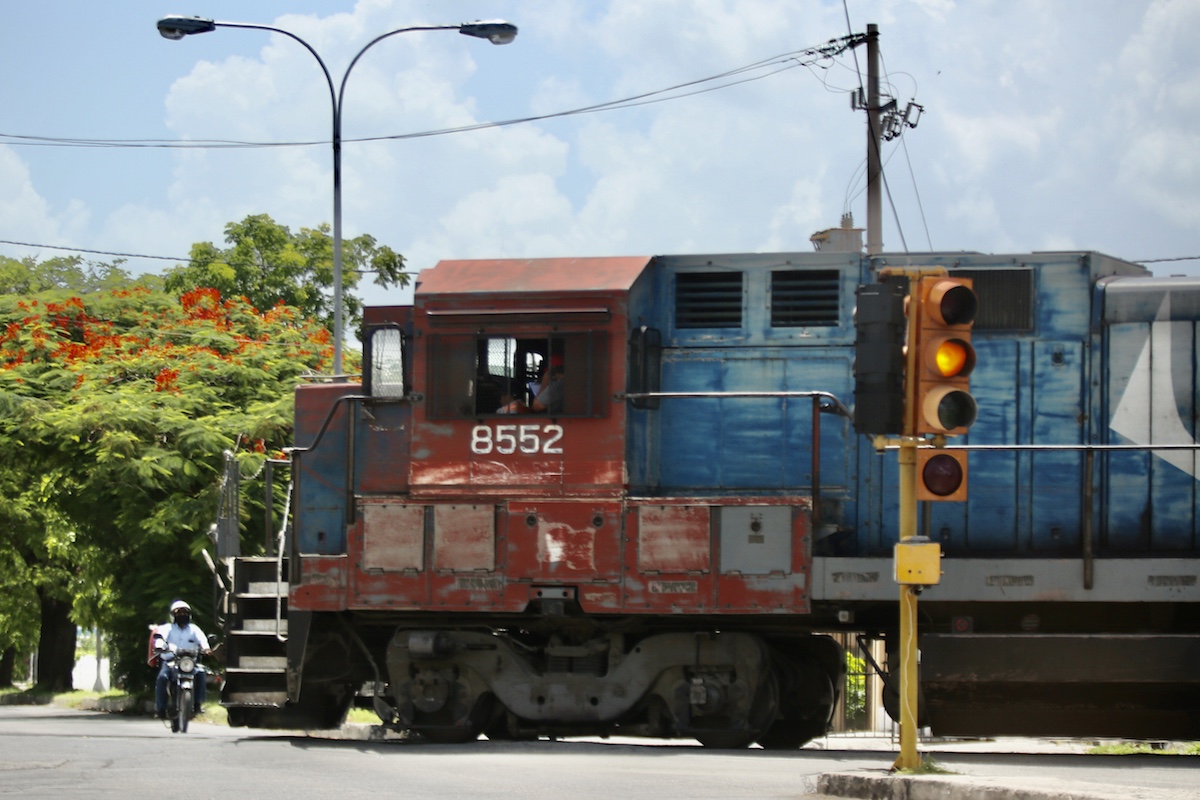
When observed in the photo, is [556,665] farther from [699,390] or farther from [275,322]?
[275,322]

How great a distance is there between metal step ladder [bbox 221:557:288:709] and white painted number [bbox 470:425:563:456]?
234cm

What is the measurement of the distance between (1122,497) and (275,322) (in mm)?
18744

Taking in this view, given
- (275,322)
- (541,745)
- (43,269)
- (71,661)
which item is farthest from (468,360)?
(43,269)

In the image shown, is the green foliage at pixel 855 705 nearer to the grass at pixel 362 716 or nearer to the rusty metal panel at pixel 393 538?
the grass at pixel 362 716

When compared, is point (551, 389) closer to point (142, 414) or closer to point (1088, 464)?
point (1088, 464)

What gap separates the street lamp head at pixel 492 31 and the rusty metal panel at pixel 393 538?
9.04 m

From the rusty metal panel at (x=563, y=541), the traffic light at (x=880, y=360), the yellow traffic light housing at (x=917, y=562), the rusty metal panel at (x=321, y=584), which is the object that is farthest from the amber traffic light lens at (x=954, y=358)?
the rusty metal panel at (x=321, y=584)

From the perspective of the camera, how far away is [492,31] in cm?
2056

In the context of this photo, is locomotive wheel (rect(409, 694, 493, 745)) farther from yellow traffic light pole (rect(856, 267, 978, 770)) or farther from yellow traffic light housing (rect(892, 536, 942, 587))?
yellow traffic light housing (rect(892, 536, 942, 587))

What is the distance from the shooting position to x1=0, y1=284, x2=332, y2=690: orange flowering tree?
890 inches

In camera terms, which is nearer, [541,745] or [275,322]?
[541,745]

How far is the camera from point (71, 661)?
38031 mm

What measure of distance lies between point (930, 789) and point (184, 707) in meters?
11.5

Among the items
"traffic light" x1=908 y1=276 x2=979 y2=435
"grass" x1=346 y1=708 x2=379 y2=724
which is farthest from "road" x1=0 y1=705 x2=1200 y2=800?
"grass" x1=346 y1=708 x2=379 y2=724
